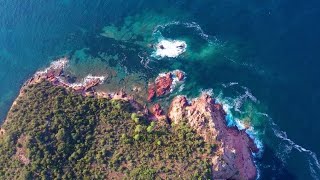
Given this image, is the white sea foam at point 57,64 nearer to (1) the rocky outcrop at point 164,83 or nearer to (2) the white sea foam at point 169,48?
(2) the white sea foam at point 169,48

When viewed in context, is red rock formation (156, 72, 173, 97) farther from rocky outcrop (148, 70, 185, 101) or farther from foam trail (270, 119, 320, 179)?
foam trail (270, 119, 320, 179)

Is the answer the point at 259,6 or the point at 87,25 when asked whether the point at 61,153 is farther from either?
the point at 259,6

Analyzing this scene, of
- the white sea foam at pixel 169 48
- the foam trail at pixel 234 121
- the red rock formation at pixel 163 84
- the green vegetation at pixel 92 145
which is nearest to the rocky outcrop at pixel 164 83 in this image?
the red rock formation at pixel 163 84

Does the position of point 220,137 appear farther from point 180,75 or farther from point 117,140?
point 180,75

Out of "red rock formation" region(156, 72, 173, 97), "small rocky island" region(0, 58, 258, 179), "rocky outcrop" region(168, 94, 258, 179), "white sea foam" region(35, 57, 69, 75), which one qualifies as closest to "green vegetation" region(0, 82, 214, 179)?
"small rocky island" region(0, 58, 258, 179)

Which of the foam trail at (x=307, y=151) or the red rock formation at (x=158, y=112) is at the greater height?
the red rock formation at (x=158, y=112)

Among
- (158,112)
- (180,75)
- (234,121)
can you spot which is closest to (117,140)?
(158,112)
